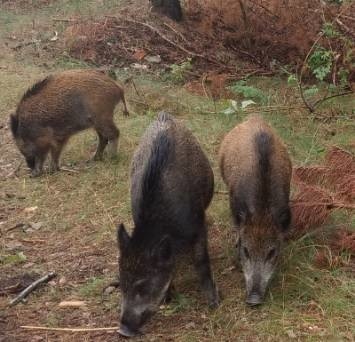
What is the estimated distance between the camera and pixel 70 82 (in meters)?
7.82

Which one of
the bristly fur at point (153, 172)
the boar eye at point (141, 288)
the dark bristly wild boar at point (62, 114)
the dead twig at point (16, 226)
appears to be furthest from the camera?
the dark bristly wild boar at point (62, 114)

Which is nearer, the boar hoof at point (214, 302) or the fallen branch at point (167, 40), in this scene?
the boar hoof at point (214, 302)

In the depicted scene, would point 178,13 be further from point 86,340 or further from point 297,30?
point 86,340

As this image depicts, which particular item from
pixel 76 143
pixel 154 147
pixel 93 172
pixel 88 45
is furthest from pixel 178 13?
pixel 154 147

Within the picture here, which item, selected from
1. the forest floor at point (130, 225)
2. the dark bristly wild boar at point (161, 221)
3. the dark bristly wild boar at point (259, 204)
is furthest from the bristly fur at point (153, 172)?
the forest floor at point (130, 225)

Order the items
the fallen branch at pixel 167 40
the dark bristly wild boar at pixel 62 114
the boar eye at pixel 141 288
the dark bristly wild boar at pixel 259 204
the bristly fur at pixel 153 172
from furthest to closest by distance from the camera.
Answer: the fallen branch at pixel 167 40
the dark bristly wild boar at pixel 62 114
the dark bristly wild boar at pixel 259 204
the bristly fur at pixel 153 172
the boar eye at pixel 141 288

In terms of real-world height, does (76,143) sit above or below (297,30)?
below

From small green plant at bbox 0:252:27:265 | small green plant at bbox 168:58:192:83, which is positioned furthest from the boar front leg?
small green plant at bbox 168:58:192:83

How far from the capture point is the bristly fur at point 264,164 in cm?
479

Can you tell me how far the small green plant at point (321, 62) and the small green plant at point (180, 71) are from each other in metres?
2.05

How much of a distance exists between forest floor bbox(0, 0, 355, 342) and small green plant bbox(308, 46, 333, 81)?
0.49 meters

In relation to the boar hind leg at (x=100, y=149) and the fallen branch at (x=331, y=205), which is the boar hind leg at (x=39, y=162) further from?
the fallen branch at (x=331, y=205)

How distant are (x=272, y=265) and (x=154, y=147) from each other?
1161 millimetres

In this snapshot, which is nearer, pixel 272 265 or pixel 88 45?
pixel 272 265
